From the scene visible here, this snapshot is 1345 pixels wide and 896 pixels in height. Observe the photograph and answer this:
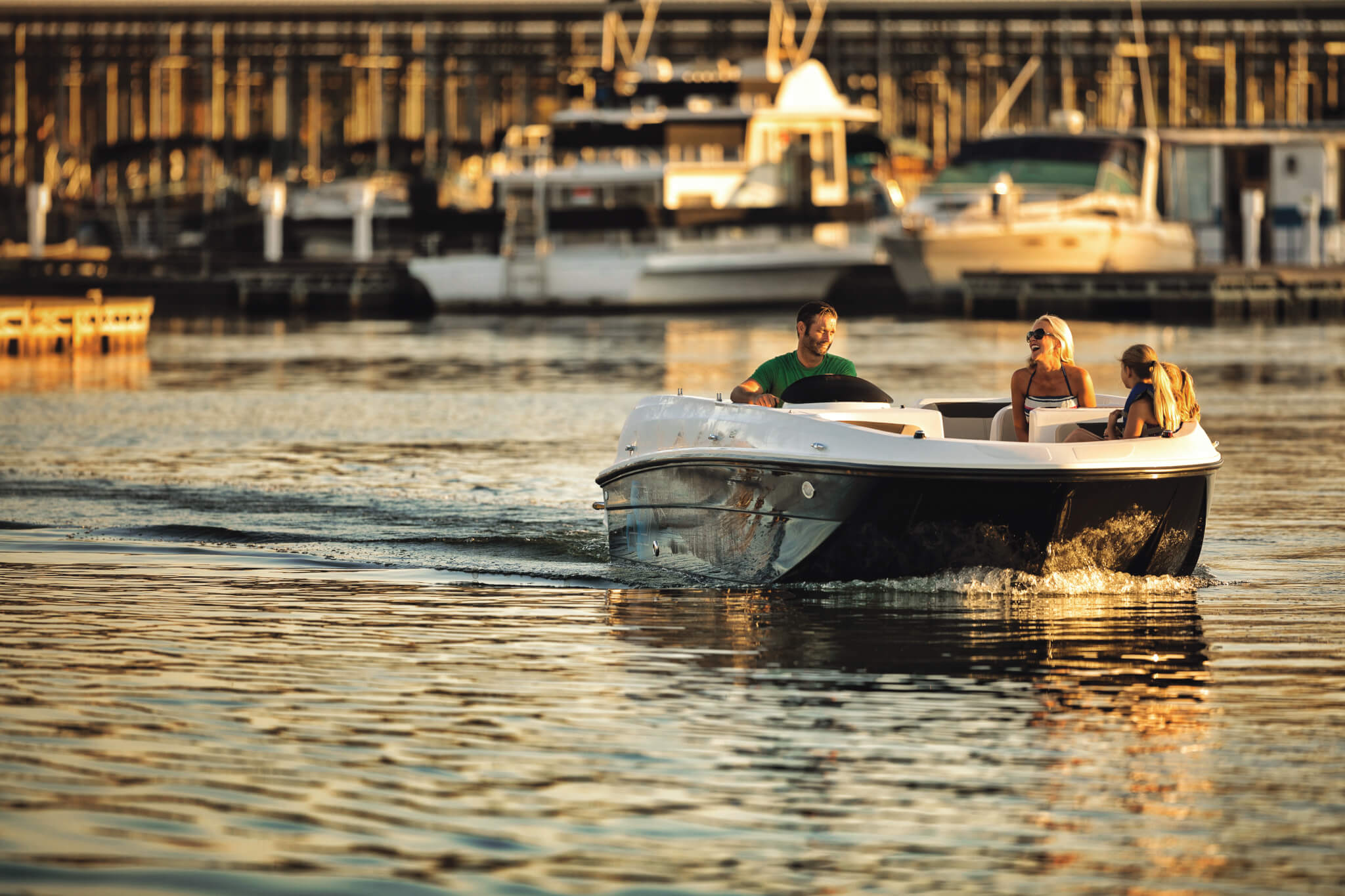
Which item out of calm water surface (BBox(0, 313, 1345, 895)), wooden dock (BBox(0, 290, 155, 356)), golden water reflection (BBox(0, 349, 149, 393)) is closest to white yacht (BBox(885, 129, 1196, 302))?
wooden dock (BBox(0, 290, 155, 356))

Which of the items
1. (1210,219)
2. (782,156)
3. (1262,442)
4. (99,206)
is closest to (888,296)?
(782,156)

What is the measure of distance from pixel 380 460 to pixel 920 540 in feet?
33.1

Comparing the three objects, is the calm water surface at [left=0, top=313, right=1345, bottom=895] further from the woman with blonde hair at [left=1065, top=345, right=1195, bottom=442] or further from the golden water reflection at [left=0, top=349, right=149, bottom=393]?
the golden water reflection at [left=0, top=349, right=149, bottom=393]

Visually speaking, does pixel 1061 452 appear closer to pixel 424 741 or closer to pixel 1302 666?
pixel 1302 666

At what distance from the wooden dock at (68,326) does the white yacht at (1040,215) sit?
2022 centimetres

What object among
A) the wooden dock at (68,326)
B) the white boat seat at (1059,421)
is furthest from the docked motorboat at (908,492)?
the wooden dock at (68,326)

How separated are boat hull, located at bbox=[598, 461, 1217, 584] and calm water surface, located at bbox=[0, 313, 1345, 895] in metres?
0.17

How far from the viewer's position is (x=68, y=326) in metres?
41.9

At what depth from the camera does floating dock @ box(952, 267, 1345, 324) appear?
52.0m

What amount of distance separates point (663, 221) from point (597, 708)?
1847 inches

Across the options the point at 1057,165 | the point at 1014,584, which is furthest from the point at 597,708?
the point at 1057,165

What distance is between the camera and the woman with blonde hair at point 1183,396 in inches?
496

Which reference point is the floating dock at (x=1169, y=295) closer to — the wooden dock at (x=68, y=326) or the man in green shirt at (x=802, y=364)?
the wooden dock at (x=68, y=326)

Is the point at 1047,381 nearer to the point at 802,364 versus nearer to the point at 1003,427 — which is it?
the point at 1003,427
